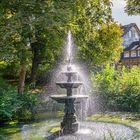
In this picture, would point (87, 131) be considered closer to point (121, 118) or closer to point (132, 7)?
point (121, 118)

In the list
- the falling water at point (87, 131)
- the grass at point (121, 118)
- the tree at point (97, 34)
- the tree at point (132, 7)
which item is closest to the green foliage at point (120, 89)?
the grass at point (121, 118)

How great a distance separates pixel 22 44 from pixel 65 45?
812 centimetres

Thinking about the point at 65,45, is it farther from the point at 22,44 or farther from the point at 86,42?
the point at 22,44

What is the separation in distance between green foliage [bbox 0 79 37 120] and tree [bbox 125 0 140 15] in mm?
6652

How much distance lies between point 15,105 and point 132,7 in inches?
310

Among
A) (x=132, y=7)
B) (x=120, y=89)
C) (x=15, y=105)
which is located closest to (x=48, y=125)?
(x=15, y=105)

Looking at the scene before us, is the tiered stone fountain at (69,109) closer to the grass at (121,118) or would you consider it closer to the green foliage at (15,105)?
the grass at (121,118)

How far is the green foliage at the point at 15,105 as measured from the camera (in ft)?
45.3

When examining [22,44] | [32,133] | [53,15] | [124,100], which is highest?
[53,15]

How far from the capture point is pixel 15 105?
14.5 m

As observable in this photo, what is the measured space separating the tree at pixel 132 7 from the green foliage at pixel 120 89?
326 centimetres

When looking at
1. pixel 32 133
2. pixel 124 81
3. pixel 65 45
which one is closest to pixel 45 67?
pixel 65 45

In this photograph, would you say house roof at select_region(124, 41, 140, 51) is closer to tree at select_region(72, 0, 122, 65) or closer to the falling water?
tree at select_region(72, 0, 122, 65)

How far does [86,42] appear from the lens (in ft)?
87.6
